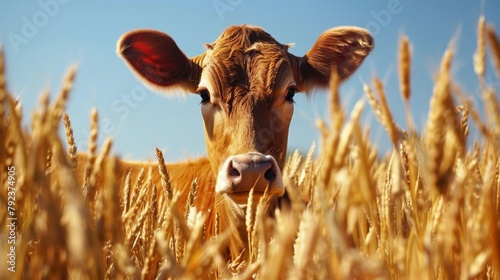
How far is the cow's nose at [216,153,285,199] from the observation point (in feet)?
10.9

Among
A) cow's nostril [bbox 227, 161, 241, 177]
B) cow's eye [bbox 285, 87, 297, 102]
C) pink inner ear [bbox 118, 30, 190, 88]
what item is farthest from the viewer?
pink inner ear [bbox 118, 30, 190, 88]

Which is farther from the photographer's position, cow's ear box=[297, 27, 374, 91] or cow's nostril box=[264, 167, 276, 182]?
cow's ear box=[297, 27, 374, 91]

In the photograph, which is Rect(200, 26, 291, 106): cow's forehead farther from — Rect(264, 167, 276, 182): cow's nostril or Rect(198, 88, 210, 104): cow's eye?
Rect(264, 167, 276, 182): cow's nostril

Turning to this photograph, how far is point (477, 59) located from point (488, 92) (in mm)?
230

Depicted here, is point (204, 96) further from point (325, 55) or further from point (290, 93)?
point (325, 55)

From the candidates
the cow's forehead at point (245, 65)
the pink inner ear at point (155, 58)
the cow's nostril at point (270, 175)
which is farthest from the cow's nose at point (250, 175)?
the pink inner ear at point (155, 58)

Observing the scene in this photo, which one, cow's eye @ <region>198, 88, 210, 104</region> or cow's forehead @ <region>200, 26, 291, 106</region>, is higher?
cow's forehead @ <region>200, 26, 291, 106</region>

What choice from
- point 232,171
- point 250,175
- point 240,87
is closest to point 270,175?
point 250,175

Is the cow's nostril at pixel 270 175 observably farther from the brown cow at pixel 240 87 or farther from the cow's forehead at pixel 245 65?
the cow's forehead at pixel 245 65

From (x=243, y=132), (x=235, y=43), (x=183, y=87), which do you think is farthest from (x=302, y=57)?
(x=243, y=132)

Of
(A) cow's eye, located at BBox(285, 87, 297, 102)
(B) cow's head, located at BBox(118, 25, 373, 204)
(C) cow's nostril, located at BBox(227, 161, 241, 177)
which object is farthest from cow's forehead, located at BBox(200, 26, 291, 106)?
(C) cow's nostril, located at BBox(227, 161, 241, 177)

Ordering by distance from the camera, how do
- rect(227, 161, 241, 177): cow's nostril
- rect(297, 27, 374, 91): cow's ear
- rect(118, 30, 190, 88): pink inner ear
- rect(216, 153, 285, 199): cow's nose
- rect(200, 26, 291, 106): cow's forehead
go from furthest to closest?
rect(297, 27, 374, 91): cow's ear, rect(118, 30, 190, 88): pink inner ear, rect(200, 26, 291, 106): cow's forehead, rect(227, 161, 241, 177): cow's nostril, rect(216, 153, 285, 199): cow's nose

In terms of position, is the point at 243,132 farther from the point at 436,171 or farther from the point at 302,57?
the point at 436,171

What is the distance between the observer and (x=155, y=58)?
531 cm
